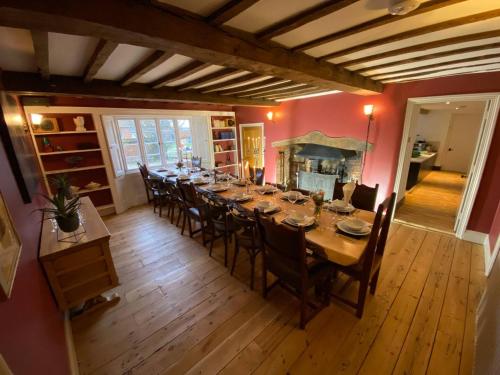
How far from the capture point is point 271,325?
1842 mm

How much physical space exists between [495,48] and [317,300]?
2.78 metres

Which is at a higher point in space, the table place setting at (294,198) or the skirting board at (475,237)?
the table place setting at (294,198)

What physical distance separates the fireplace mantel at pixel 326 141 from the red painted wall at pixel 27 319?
439 centimetres

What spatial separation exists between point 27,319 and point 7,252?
360 mm

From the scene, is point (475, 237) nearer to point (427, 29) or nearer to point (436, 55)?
point (436, 55)

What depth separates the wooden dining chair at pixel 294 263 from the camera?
1.53 meters

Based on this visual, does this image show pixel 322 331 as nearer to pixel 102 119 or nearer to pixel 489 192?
pixel 489 192

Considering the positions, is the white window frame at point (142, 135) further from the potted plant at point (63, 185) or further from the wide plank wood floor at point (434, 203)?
the wide plank wood floor at point (434, 203)

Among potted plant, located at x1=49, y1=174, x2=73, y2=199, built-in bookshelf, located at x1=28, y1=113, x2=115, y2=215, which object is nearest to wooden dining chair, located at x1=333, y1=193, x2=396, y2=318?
potted plant, located at x1=49, y1=174, x2=73, y2=199

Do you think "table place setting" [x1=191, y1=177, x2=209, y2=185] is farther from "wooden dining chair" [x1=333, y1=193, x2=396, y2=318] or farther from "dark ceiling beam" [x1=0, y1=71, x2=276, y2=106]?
"wooden dining chair" [x1=333, y1=193, x2=396, y2=318]

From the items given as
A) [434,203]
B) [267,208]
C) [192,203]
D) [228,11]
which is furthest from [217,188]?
[434,203]

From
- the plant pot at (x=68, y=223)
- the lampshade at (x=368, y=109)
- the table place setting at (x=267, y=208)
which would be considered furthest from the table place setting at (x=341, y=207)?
the plant pot at (x=68, y=223)

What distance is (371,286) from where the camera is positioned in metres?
2.13

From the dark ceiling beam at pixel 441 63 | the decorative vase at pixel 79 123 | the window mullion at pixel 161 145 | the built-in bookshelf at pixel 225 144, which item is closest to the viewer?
the dark ceiling beam at pixel 441 63
